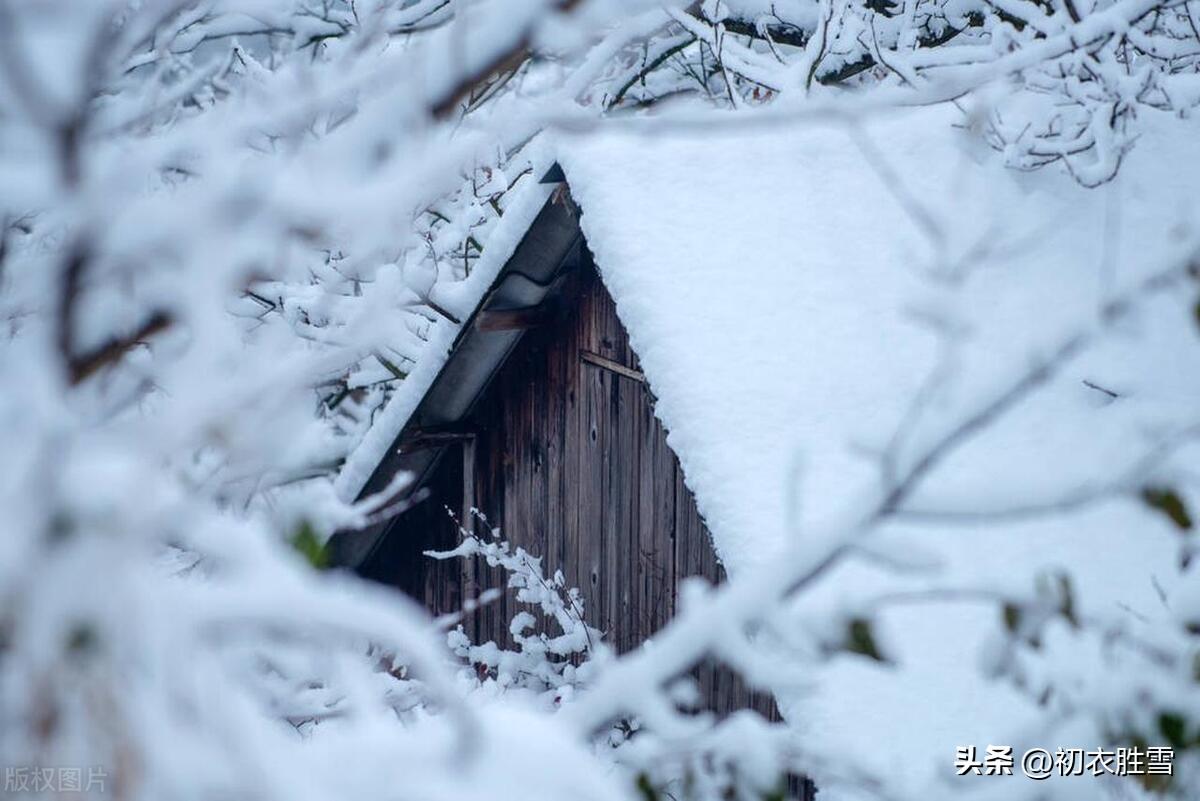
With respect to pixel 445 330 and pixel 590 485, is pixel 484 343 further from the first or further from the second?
pixel 590 485

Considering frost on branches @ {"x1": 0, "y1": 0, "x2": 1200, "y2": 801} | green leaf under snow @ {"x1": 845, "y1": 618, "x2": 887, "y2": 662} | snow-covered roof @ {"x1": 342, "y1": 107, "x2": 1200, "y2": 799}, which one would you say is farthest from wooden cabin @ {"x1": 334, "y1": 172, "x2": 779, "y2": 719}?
green leaf under snow @ {"x1": 845, "y1": 618, "x2": 887, "y2": 662}

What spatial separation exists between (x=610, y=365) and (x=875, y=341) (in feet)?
3.86

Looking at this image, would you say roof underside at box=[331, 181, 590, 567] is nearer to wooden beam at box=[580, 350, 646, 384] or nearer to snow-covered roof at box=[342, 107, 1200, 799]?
snow-covered roof at box=[342, 107, 1200, 799]

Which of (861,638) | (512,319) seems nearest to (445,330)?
(512,319)

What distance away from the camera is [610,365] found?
13.2 feet

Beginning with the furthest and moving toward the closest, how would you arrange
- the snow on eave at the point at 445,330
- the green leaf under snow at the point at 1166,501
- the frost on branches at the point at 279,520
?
the snow on eave at the point at 445,330, the green leaf under snow at the point at 1166,501, the frost on branches at the point at 279,520

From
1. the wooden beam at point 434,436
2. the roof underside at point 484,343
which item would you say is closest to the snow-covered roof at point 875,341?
the roof underside at point 484,343

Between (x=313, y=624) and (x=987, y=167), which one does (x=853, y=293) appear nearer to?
(x=987, y=167)

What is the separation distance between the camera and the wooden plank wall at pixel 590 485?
3777 millimetres

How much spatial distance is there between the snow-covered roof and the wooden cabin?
33 centimetres

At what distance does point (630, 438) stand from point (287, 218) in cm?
310

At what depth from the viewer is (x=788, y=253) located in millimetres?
3408

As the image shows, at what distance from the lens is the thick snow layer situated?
2.27 m

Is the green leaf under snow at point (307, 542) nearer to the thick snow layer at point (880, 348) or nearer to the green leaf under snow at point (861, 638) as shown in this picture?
the green leaf under snow at point (861, 638)
